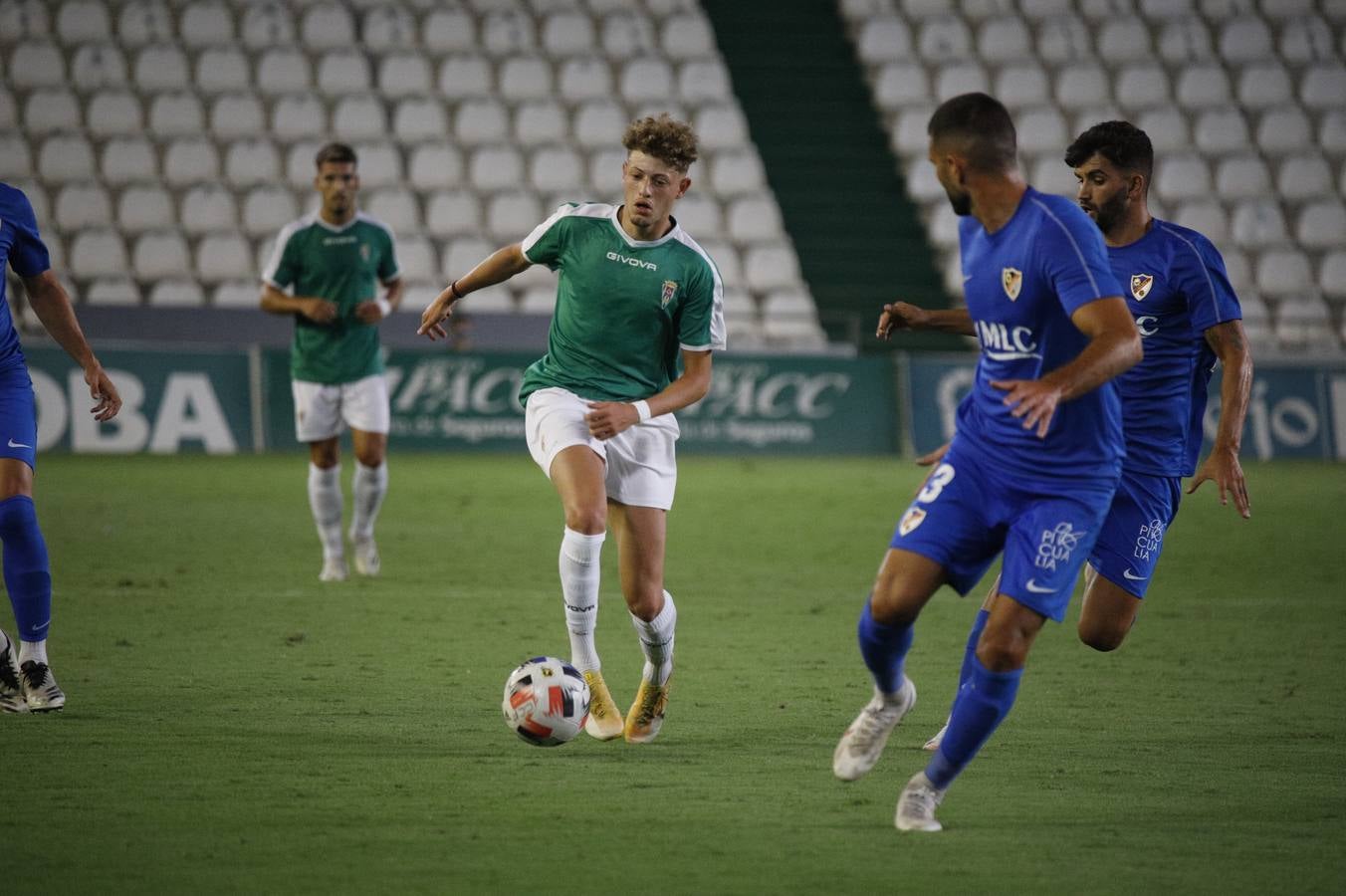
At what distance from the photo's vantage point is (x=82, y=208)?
22.1m

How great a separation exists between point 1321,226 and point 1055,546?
2280cm

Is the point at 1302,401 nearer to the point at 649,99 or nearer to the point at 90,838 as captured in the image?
the point at 649,99

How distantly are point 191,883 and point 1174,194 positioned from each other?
23.7 meters

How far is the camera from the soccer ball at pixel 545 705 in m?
6.12

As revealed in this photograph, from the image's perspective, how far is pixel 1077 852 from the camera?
4879 mm

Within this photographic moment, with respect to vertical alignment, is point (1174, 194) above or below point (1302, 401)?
above

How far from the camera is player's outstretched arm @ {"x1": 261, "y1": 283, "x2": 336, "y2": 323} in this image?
1107cm

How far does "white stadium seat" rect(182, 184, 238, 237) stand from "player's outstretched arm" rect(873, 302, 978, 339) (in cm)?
1754

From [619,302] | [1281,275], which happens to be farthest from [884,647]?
[1281,275]

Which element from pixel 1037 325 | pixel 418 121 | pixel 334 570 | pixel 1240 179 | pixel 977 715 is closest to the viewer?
pixel 977 715

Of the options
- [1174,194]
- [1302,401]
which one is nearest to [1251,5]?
[1174,194]

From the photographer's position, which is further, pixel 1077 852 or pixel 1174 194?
pixel 1174 194

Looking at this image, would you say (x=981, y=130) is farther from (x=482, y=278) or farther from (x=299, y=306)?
(x=299, y=306)

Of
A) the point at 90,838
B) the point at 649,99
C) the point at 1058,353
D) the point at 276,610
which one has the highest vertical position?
the point at 649,99
